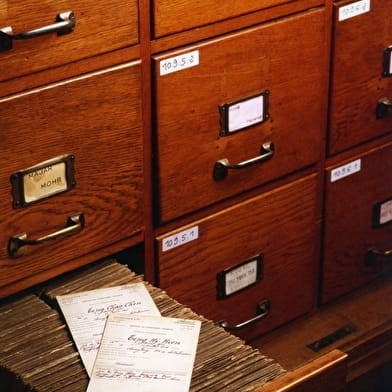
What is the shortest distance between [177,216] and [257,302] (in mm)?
333

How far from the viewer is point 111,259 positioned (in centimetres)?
193

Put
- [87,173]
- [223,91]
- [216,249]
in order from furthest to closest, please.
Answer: [216,249] < [223,91] < [87,173]

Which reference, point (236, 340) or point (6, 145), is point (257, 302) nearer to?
point (236, 340)

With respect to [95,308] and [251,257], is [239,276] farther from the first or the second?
[95,308]

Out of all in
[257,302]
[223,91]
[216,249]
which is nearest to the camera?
[223,91]

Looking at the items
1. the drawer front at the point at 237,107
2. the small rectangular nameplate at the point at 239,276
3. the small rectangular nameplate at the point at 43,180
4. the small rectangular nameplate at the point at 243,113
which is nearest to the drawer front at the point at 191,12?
the drawer front at the point at 237,107

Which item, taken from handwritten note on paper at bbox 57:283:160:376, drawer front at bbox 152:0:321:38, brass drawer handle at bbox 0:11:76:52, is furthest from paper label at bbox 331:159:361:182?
brass drawer handle at bbox 0:11:76:52

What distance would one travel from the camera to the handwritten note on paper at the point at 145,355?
1.55m

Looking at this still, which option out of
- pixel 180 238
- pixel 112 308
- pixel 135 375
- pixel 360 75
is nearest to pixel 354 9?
pixel 360 75

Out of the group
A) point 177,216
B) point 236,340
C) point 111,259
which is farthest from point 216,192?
point 236,340

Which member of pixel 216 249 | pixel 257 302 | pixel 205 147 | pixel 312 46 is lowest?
pixel 257 302

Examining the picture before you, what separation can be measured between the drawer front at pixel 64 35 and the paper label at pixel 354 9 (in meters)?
0.48

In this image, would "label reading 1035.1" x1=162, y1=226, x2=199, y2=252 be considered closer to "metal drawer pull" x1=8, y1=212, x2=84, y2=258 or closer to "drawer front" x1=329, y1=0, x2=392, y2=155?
"metal drawer pull" x1=8, y1=212, x2=84, y2=258

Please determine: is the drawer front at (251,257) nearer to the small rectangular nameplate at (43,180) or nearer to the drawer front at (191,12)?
the small rectangular nameplate at (43,180)
